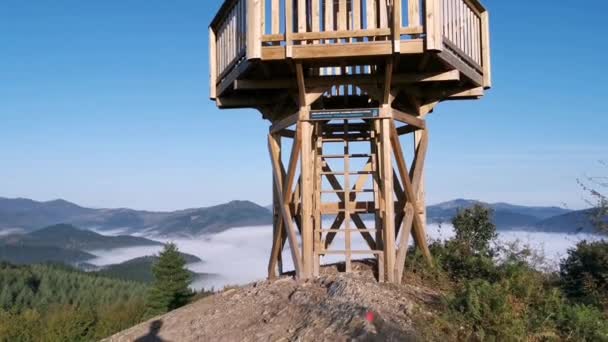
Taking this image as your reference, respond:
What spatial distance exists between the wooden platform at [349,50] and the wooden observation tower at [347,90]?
2 cm

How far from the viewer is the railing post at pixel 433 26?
28.9 feet

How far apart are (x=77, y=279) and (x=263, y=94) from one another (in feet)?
221

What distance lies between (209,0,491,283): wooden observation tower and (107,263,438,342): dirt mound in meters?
0.80

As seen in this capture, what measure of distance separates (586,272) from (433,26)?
5372 mm

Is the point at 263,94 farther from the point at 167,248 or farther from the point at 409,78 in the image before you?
the point at 167,248

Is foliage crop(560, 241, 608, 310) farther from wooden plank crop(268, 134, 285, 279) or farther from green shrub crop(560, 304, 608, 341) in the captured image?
wooden plank crop(268, 134, 285, 279)

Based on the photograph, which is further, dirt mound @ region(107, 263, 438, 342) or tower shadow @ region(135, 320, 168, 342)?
tower shadow @ region(135, 320, 168, 342)

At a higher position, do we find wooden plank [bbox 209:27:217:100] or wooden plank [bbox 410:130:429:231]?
wooden plank [bbox 209:27:217:100]

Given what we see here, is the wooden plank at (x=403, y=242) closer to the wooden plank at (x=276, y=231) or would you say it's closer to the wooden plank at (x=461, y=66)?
the wooden plank at (x=276, y=231)

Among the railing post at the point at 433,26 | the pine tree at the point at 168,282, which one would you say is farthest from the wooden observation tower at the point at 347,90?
the pine tree at the point at 168,282

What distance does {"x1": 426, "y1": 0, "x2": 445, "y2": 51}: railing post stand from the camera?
8.81 m

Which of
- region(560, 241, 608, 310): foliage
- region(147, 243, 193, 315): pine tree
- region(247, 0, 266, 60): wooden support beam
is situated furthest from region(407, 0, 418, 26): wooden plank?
region(147, 243, 193, 315): pine tree

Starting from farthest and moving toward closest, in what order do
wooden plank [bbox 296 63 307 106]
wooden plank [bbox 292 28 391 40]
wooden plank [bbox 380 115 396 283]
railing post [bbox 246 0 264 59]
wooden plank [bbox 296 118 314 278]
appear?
wooden plank [bbox 296 118 314 278], wooden plank [bbox 380 115 396 283], wooden plank [bbox 296 63 307 106], railing post [bbox 246 0 264 59], wooden plank [bbox 292 28 391 40]

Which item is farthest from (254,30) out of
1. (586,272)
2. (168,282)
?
(168,282)
